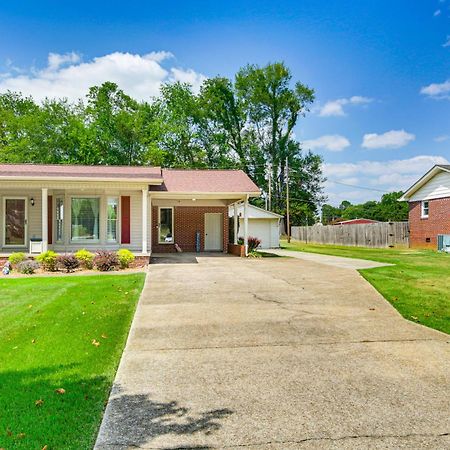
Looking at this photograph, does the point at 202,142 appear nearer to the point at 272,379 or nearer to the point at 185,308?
the point at 185,308

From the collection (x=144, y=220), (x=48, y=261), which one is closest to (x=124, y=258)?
(x=144, y=220)

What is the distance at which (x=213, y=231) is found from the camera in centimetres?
2180

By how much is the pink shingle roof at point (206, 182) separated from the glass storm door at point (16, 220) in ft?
17.8

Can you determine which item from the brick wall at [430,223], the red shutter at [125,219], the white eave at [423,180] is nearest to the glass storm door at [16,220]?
the red shutter at [125,219]

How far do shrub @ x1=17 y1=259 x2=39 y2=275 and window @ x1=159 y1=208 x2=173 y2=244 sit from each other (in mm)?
8281

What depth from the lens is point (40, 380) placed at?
13.6ft

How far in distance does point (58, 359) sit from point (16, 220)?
544 inches

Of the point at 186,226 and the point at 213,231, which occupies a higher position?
the point at 186,226

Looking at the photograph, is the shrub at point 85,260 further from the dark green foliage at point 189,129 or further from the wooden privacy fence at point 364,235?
the dark green foliage at point 189,129

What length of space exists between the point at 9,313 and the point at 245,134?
4282 centimetres

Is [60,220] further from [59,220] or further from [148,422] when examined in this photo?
[148,422]

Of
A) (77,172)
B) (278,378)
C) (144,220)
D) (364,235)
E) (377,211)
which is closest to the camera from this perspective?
(278,378)

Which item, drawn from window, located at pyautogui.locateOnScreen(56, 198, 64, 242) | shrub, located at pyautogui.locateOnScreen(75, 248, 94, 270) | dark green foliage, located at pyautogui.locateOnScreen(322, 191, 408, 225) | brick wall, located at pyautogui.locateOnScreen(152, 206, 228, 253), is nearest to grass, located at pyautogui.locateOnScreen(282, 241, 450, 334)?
shrub, located at pyautogui.locateOnScreen(75, 248, 94, 270)

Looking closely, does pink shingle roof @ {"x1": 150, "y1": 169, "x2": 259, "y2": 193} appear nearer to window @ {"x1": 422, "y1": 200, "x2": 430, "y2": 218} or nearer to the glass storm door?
the glass storm door
